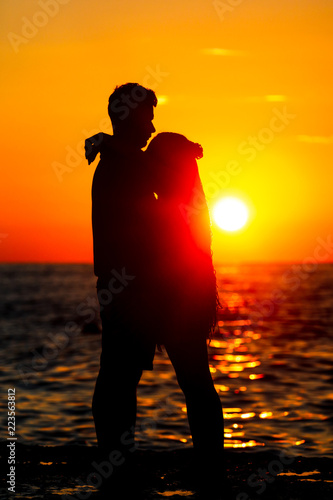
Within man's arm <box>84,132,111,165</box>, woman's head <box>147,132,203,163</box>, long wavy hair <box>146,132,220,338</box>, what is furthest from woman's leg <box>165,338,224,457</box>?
man's arm <box>84,132,111,165</box>

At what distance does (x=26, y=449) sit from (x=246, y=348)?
1883cm

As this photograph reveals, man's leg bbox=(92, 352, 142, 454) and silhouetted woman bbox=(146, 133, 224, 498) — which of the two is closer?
silhouetted woman bbox=(146, 133, 224, 498)

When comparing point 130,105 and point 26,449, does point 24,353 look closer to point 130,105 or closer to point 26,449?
point 26,449

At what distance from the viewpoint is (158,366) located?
56.4ft

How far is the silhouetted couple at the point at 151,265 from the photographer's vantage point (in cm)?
410

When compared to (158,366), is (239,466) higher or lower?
lower

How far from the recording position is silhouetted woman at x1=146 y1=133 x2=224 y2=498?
4.11 meters

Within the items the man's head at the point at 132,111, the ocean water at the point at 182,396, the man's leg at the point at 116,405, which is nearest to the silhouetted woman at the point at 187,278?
the man's head at the point at 132,111

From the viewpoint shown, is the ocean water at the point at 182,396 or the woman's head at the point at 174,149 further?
the ocean water at the point at 182,396

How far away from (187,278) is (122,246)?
0.42m

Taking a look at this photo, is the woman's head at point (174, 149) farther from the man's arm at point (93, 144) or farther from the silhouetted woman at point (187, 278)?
the man's arm at point (93, 144)

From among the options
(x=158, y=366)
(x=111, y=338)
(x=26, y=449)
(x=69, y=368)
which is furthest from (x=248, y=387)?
(x=111, y=338)

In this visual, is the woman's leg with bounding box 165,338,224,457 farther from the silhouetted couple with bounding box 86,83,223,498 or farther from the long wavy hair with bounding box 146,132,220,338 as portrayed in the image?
the long wavy hair with bounding box 146,132,220,338

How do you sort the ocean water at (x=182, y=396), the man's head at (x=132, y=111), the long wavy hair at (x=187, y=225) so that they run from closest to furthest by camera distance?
1. the long wavy hair at (x=187, y=225)
2. the man's head at (x=132, y=111)
3. the ocean water at (x=182, y=396)
